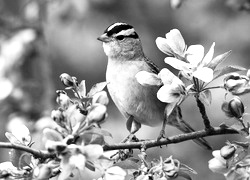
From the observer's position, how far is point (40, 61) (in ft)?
17.1

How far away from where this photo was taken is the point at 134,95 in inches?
Answer: 142

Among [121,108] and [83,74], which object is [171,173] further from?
[83,74]

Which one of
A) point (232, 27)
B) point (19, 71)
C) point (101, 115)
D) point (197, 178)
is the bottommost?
point (197, 178)

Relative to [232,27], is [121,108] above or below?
below

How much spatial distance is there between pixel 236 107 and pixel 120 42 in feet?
6.54

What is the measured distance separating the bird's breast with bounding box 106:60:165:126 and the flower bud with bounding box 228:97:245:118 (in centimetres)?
137

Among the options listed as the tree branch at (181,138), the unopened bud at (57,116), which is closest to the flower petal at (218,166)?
the tree branch at (181,138)

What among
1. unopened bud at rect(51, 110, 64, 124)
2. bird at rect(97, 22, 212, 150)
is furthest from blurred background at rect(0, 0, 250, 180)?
unopened bud at rect(51, 110, 64, 124)

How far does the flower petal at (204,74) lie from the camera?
208 centimetres

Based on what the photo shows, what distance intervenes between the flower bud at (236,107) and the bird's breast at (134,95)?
1.37 metres

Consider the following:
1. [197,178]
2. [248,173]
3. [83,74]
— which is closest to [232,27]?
[197,178]

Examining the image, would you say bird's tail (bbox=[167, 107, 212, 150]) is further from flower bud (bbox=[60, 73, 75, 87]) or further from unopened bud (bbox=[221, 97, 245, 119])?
flower bud (bbox=[60, 73, 75, 87])

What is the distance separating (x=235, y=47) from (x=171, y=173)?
3.75 metres

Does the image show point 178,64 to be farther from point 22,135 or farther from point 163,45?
point 22,135
